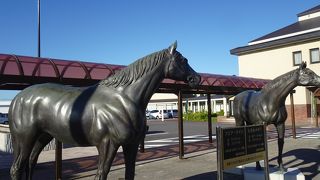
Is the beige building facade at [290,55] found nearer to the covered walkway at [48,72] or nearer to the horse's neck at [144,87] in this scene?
the covered walkway at [48,72]

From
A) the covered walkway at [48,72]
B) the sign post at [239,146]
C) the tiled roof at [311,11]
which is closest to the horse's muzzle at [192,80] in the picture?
the sign post at [239,146]

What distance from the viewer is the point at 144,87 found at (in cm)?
496

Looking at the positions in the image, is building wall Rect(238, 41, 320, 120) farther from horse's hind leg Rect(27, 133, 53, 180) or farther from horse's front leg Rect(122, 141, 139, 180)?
horse's hind leg Rect(27, 133, 53, 180)

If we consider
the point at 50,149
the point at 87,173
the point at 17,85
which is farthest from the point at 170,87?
the point at 50,149

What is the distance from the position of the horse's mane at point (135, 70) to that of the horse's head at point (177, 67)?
0.11m

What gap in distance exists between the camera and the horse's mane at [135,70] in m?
4.96

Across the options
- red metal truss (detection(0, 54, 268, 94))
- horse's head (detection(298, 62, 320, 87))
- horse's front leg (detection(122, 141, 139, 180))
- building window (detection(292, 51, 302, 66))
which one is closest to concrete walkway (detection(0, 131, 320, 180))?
horse's head (detection(298, 62, 320, 87))

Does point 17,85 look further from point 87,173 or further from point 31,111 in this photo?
point 31,111

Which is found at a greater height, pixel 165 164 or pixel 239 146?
pixel 239 146

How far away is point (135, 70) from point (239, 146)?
7.60 ft

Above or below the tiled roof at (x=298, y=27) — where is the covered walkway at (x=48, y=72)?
below

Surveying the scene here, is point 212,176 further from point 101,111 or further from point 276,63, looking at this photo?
point 276,63

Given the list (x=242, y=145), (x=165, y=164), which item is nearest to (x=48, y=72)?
(x=165, y=164)

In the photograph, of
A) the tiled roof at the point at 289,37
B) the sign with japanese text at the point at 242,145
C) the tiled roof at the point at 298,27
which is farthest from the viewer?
the tiled roof at the point at 298,27
